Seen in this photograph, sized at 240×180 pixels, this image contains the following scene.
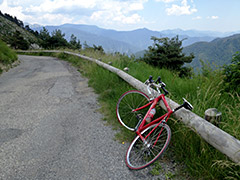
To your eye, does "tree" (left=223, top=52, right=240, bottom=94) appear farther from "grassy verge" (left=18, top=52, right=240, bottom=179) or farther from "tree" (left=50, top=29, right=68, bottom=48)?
"tree" (left=50, top=29, right=68, bottom=48)

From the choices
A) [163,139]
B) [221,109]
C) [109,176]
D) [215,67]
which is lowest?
[109,176]

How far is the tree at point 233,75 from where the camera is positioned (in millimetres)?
3391

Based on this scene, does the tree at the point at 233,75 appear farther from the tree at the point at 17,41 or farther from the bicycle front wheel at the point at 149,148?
the tree at the point at 17,41

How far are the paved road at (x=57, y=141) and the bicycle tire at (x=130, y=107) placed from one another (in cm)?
41

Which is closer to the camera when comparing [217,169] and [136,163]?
[217,169]

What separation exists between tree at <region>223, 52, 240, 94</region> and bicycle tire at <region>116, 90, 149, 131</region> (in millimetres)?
1644

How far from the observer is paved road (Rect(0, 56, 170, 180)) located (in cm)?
249

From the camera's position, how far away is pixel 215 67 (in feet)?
14.3

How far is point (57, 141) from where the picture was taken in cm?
322

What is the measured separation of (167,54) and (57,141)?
26.0 feet

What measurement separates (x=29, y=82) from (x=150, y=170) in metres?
6.62

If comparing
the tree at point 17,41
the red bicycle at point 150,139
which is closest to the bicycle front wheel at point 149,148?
the red bicycle at point 150,139

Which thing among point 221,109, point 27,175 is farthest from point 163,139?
point 27,175

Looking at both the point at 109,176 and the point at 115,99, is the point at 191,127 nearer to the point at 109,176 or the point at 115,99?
the point at 109,176
